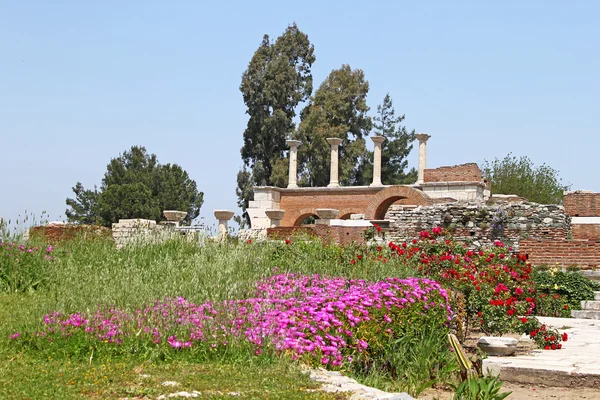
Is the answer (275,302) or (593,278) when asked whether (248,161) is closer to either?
(593,278)

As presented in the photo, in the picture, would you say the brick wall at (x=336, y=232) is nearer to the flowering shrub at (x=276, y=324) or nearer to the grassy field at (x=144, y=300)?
the grassy field at (x=144, y=300)

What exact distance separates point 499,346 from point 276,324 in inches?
126

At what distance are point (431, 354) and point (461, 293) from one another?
2.34 metres

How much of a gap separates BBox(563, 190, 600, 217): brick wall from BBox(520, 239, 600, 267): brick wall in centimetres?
436

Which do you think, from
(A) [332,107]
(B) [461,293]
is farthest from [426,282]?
(A) [332,107]

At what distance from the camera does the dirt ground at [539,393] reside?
26.7 ft

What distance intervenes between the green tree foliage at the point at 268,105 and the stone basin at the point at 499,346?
1256 inches

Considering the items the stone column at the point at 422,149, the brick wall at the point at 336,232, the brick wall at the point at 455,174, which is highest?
the stone column at the point at 422,149

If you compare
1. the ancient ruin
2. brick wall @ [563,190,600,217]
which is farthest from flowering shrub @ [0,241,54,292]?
brick wall @ [563,190,600,217]

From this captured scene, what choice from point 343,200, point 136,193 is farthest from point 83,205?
point 343,200

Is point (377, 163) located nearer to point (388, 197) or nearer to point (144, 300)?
point (388, 197)

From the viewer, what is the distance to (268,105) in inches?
1684

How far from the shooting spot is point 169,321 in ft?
25.6

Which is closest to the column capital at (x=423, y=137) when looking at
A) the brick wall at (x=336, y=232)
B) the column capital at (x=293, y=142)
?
the column capital at (x=293, y=142)
